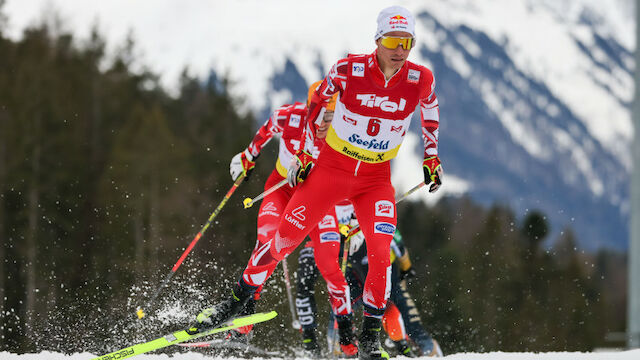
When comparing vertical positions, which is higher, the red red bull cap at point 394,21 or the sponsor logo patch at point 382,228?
the red red bull cap at point 394,21

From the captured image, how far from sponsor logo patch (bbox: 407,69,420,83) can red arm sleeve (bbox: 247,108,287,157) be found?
2.14 m

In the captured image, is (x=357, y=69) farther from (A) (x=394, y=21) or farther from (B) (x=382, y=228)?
(B) (x=382, y=228)

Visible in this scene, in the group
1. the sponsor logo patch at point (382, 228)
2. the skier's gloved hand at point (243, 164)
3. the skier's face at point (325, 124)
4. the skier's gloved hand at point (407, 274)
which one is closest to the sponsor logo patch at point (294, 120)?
the skier's gloved hand at point (243, 164)

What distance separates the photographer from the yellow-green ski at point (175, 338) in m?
6.11

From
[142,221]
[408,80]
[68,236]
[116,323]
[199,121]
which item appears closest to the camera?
[408,80]

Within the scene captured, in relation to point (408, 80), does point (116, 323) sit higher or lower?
lower

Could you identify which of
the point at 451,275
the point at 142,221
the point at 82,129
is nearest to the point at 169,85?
the point at 82,129

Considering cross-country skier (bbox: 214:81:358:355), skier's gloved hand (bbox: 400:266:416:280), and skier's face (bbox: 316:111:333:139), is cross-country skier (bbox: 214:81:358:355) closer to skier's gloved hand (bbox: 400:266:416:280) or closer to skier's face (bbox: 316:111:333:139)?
skier's face (bbox: 316:111:333:139)

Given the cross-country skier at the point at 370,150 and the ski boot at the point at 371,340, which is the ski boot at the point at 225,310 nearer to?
the cross-country skier at the point at 370,150

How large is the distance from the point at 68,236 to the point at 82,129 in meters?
9.67

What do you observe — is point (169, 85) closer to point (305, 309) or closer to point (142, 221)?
point (142, 221)

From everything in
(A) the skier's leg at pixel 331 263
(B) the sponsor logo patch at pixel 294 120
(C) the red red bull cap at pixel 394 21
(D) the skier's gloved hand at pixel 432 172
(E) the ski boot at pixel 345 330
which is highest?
(C) the red red bull cap at pixel 394 21

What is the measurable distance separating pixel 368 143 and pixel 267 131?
2116mm

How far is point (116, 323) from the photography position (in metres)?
8.43
